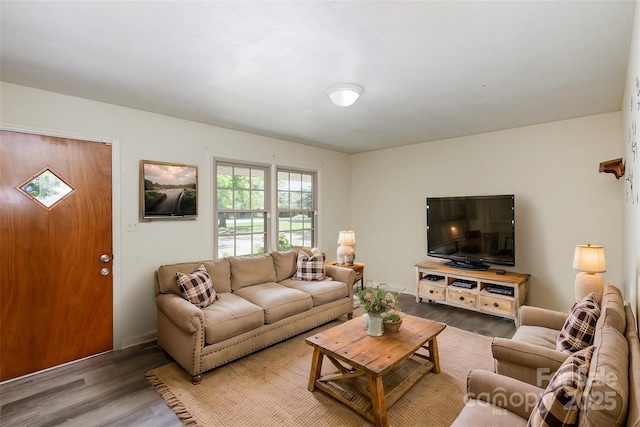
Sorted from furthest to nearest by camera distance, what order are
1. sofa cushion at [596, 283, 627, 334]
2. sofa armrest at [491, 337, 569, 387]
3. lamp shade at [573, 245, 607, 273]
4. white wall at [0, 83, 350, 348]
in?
lamp shade at [573, 245, 607, 273] < white wall at [0, 83, 350, 348] < sofa armrest at [491, 337, 569, 387] < sofa cushion at [596, 283, 627, 334]

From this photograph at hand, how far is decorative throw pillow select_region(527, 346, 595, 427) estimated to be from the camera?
104cm

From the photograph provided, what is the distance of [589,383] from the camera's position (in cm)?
102

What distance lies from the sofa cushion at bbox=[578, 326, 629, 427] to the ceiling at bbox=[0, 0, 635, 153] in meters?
1.73

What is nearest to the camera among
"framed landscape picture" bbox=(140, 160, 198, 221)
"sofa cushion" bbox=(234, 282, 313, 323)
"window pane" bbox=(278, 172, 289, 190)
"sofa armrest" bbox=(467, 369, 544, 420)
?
"sofa armrest" bbox=(467, 369, 544, 420)

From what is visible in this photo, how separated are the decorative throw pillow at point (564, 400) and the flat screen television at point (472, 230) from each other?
2970 millimetres

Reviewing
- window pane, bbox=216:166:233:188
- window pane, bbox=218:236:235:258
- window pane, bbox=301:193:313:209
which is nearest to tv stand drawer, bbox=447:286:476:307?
window pane, bbox=301:193:313:209

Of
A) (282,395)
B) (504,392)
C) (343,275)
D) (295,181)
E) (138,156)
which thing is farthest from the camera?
(295,181)

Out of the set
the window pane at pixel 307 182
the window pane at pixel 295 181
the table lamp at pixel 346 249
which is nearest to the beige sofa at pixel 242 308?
the table lamp at pixel 346 249

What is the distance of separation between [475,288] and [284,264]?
2.56 metres

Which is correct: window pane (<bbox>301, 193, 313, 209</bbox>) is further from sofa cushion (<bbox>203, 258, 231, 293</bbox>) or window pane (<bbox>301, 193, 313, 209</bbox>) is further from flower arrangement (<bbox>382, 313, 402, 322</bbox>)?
flower arrangement (<bbox>382, 313, 402, 322</bbox>)

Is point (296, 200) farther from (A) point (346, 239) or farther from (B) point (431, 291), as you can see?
(B) point (431, 291)

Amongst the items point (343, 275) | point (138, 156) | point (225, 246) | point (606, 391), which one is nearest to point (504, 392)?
point (606, 391)

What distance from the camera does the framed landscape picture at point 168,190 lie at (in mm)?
3258

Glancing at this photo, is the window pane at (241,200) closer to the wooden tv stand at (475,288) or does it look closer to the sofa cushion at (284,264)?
the sofa cushion at (284,264)
